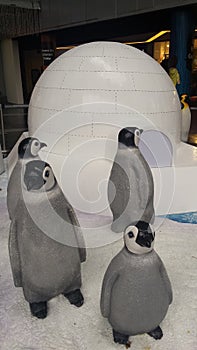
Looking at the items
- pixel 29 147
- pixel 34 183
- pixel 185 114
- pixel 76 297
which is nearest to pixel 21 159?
pixel 29 147

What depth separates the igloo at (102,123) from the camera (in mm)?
3434

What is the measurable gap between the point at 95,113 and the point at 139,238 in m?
2.09

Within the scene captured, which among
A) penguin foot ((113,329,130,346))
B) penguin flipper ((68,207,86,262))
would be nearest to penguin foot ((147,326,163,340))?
penguin foot ((113,329,130,346))

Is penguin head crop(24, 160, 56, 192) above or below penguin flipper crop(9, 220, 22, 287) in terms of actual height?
Answer: above

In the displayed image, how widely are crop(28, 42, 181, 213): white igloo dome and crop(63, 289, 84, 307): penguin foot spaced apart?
4.46ft

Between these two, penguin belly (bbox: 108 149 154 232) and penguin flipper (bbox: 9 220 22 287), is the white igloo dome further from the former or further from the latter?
penguin flipper (bbox: 9 220 22 287)

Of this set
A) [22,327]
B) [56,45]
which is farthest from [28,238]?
[56,45]

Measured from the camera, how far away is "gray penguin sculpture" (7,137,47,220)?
8.24 feet

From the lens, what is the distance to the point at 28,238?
6.20 feet

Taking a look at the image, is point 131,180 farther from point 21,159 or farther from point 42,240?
point 42,240

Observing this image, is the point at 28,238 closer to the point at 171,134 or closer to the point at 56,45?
the point at 171,134

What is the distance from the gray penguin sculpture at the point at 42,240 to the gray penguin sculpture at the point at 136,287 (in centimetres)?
35

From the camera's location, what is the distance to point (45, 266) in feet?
6.39

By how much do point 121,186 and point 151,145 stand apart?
0.95 m
